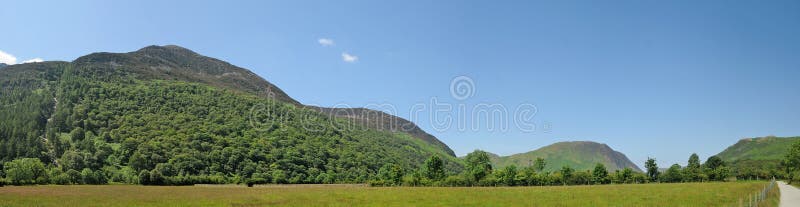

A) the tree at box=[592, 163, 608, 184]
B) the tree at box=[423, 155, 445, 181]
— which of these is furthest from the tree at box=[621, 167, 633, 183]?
the tree at box=[423, 155, 445, 181]

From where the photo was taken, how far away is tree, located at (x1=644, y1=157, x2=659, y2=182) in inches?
6024

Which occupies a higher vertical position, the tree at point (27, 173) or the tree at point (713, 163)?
the tree at point (713, 163)

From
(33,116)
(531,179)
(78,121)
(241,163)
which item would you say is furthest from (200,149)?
(531,179)

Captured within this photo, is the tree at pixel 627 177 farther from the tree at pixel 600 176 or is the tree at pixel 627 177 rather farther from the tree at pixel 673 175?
the tree at pixel 673 175

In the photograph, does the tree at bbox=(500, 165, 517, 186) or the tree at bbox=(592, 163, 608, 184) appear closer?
the tree at bbox=(500, 165, 517, 186)

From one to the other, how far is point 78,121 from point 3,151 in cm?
3161

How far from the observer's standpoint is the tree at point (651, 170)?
153 metres

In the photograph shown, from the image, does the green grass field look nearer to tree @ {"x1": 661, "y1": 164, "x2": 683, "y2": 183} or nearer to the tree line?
the tree line

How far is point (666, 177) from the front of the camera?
15075cm

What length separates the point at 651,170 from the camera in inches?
6191

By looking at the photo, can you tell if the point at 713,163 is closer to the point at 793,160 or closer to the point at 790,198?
the point at 793,160

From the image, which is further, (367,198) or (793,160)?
(793,160)

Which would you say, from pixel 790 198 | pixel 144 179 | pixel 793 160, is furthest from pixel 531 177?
pixel 144 179

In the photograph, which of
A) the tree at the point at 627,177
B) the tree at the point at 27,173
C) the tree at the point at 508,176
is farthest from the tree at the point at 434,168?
the tree at the point at 27,173
